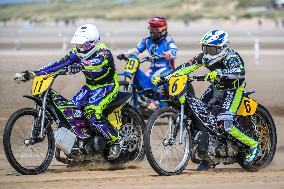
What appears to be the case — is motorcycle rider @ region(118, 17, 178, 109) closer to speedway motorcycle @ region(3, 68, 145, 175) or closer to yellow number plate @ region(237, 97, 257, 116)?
speedway motorcycle @ region(3, 68, 145, 175)

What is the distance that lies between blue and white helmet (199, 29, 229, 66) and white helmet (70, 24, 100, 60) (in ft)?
4.36

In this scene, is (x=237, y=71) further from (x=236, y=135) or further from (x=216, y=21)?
(x=216, y=21)

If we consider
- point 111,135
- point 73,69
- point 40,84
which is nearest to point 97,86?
point 73,69

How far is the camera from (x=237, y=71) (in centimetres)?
1288

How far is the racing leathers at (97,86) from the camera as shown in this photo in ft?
42.3

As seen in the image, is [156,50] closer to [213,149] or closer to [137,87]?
[137,87]

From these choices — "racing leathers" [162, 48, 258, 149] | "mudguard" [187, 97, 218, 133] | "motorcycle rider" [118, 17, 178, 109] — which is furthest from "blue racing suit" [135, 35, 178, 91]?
"mudguard" [187, 97, 218, 133]

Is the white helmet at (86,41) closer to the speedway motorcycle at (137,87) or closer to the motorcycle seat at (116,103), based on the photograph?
the motorcycle seat at (116,103)

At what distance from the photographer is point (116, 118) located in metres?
13.4

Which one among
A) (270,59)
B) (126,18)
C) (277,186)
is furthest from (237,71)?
(126,18)

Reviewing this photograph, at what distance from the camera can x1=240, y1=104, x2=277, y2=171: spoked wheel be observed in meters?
13.5

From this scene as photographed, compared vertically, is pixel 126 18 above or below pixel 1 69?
above

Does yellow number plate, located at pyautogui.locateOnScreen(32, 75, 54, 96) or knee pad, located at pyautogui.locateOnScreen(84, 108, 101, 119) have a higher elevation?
yellow number plate, located at pyautogui.locateOnScreen(32, 75, 54, 96)

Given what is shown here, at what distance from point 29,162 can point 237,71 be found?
2.77 m
